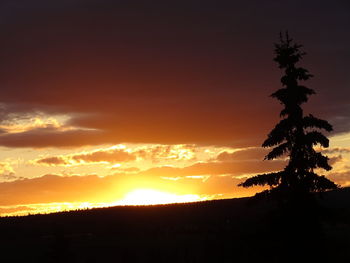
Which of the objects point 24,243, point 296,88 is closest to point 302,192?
point 296,88

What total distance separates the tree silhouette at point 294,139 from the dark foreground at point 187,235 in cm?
167

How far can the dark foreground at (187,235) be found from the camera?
35.2 m

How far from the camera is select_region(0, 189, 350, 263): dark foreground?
35250 mm

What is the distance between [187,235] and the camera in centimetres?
6606

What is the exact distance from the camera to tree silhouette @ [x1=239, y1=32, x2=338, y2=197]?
35500mm

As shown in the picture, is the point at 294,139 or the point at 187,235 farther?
the point at 187,235

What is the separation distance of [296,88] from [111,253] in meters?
28.9

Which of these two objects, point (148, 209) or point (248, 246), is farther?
point (148, 209)

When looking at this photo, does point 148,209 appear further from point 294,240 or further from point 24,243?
point 294,240

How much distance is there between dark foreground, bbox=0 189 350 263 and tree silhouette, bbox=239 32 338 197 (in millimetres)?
1671

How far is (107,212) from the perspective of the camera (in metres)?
103

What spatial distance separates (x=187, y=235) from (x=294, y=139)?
32.5 metres

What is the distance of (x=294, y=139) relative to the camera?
119ft

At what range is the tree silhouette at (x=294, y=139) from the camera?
1398 inches
